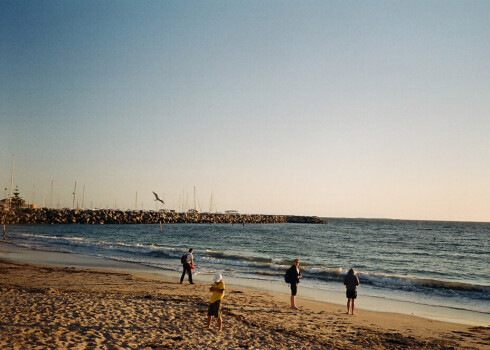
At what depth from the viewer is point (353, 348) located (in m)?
9.63

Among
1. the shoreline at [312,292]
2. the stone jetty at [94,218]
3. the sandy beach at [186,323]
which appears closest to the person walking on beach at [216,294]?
the sandy beach at [186,323]

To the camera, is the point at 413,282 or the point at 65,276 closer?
the point at 65,276

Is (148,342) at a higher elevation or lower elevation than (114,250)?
higher

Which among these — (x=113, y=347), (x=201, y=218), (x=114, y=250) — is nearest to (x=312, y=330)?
(x=113, y=347)

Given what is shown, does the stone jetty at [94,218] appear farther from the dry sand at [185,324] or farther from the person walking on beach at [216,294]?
the person walking on beach at [216,294]

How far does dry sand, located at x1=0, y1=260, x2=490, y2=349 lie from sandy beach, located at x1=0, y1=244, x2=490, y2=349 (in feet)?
0.07

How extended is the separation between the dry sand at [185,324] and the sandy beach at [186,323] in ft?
0.07

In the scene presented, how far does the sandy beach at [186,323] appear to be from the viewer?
8.95m

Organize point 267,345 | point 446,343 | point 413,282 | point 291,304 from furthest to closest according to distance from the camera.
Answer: point 413,282 → point 291,304 → point 446,343 → point 267,345

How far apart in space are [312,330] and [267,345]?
92.2 inches

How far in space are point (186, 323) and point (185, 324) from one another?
0.12 meters

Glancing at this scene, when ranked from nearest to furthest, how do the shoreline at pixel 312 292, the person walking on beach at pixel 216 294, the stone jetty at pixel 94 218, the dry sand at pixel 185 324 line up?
the dry sand at pixel 185 324 → the person walking on beach at pixel 216 294 → the shoreline at pixel 312 292 → the stone jetty at pixel 94 218

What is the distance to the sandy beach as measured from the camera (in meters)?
8.95

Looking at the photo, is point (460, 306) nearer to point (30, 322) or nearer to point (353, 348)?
point (353, 348)
